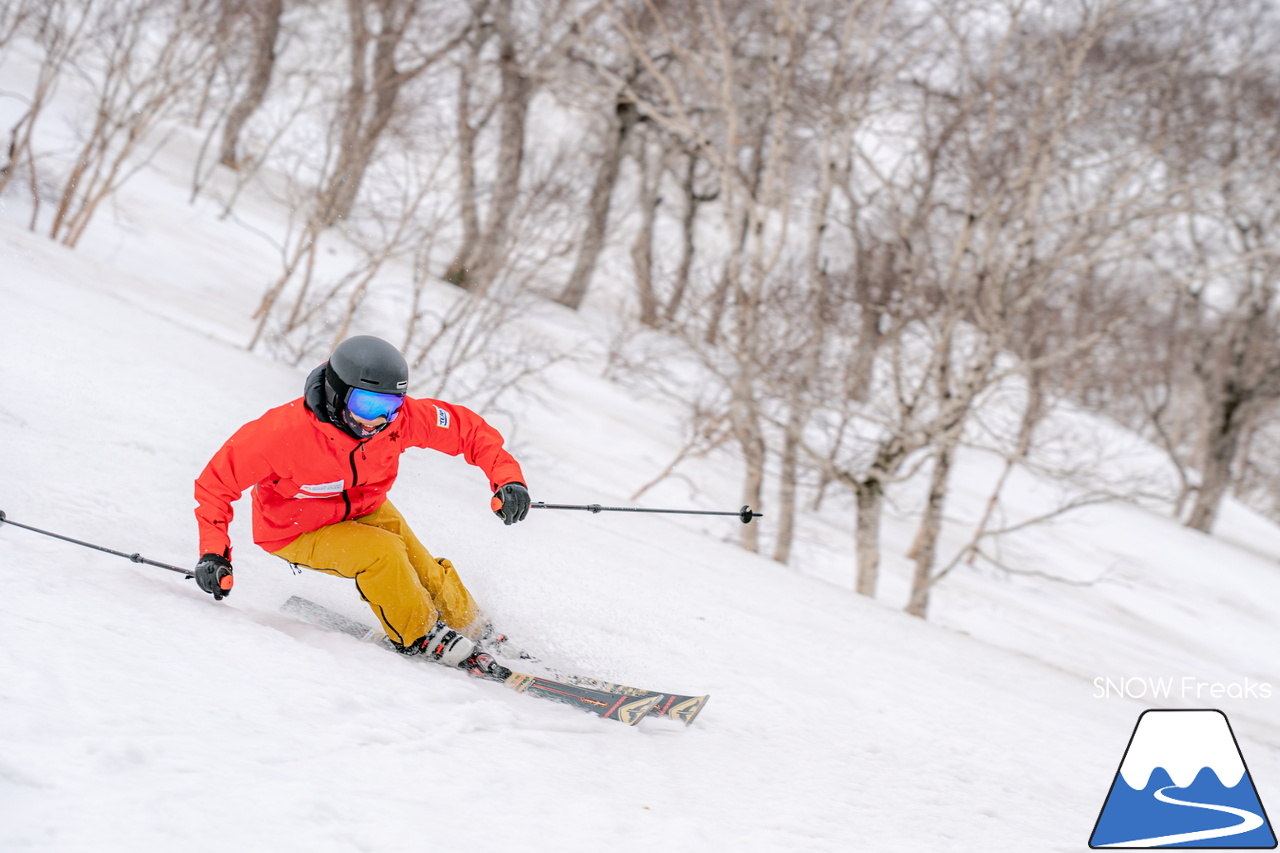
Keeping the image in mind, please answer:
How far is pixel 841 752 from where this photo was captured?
3354 millimetres

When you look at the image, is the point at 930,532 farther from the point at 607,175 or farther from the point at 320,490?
the point at 607,175

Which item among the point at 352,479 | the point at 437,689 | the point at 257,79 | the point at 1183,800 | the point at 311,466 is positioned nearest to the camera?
the point at 437,689

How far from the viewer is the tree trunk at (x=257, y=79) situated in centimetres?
1487

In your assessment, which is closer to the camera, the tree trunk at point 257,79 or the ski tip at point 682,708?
the ski tip at point 682,708

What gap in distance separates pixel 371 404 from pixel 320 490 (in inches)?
17.3

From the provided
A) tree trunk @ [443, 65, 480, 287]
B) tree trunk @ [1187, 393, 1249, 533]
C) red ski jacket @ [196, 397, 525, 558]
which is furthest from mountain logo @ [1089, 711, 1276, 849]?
tree trunk @ [1187, 393, 1249, 533]

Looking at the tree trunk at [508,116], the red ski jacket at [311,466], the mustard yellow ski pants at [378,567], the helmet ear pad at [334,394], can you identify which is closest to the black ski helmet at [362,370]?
the helmet ear pad at [334,394]

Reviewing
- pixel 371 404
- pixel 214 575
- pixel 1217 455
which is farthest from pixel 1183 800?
pixel 1217 455

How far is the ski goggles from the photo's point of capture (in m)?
3.17

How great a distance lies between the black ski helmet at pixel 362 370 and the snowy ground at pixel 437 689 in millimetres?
865

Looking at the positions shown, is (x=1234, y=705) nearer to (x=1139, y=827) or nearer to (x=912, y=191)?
(x=912, y=191)

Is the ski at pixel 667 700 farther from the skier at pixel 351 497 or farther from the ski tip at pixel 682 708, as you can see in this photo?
the skier at pixel 351 497

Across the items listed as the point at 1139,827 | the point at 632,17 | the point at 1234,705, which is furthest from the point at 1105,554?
the point at 1139,827

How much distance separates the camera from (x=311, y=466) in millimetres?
3266
